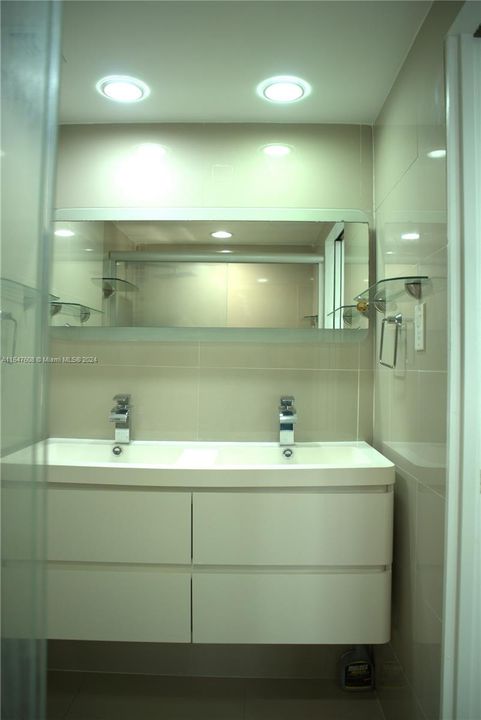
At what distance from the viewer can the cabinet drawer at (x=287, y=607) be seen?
4.63ft

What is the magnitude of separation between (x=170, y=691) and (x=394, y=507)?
1161 mm

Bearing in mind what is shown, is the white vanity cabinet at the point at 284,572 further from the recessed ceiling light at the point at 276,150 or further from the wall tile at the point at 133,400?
the recessed ceiling light at the point at 276,150

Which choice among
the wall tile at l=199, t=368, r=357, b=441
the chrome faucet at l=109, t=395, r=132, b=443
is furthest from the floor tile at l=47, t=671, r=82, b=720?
the wall tile at l=199, t=368, r=357, b=441

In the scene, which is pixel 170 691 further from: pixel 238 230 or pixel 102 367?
pixel 238 230

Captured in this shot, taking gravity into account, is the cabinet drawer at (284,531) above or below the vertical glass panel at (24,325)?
below

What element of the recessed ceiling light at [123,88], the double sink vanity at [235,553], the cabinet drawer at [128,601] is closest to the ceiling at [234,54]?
the recessed ceiling light at [123,88]

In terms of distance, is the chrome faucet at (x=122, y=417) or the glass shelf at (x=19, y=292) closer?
the glass shelf at (x=19, y=292)

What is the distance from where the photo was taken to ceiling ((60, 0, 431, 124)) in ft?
4.16

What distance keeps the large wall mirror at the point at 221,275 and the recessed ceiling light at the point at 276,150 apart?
0.29 m

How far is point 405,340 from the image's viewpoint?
56.9 inches

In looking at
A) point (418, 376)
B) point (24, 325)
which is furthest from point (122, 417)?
point (24, 325)

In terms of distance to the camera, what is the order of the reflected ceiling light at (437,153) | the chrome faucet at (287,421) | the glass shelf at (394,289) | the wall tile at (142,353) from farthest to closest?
the wall tile at (142,353) < the chrome faucet at (287,421) < the glass shelf at (394,289) < the reflected ceiling light at (437,153)

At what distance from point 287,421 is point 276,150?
1.21 meters

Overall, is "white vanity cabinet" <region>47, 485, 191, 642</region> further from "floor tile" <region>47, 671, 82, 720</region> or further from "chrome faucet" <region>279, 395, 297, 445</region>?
"chrome faucet" <region>279, 395, 297, 445</region>
